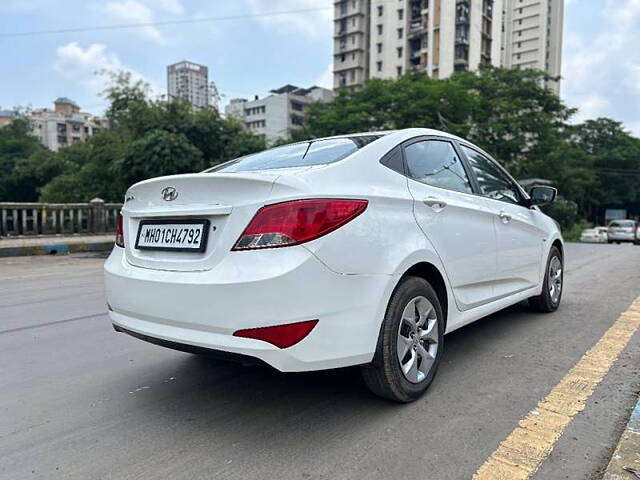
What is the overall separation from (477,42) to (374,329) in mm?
64121

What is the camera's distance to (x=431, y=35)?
198ft

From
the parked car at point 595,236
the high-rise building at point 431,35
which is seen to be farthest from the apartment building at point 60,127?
the parked car at point 595,236

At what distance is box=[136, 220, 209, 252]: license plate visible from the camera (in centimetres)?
252

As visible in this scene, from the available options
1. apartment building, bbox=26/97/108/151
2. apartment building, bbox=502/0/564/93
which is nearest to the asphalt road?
apartment building, bbox=502/0/564/93

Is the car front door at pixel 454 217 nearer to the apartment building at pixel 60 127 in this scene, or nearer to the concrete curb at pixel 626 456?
the concrete curb at pixel 626 456

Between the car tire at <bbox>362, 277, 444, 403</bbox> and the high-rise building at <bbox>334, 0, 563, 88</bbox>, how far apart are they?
5720 centimetres

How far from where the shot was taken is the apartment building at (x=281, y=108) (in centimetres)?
7725

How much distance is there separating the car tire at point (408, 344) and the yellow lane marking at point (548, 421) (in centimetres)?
56

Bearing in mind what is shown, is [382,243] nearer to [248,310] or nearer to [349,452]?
[248,310]

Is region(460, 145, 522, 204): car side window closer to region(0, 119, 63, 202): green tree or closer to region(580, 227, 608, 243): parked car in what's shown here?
region(580, 227, 608, 243): parked car

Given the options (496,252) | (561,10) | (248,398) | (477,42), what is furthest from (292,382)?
(561,10)

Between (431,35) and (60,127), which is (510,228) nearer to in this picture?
(431,35)

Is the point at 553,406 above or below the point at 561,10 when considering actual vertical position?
below

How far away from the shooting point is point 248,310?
7.43 ft
